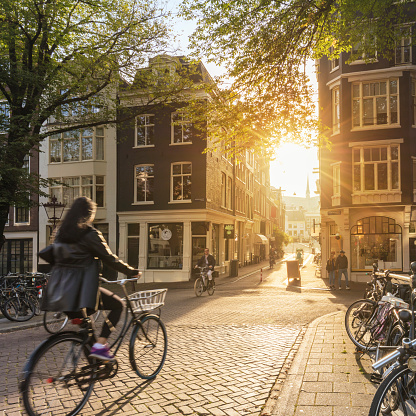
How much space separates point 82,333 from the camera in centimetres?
416

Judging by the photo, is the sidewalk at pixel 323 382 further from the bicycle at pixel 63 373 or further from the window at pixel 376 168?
the window at pixel 376 168

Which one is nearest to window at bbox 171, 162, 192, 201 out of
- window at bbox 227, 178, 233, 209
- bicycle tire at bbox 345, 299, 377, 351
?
window at bbox 227, 178, 233, 209

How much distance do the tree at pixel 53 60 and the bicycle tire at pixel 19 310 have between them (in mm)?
3152

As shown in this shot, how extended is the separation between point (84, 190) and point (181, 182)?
669cm

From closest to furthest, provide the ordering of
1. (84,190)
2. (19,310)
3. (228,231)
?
(19,310) < (84,190) < (228,231)

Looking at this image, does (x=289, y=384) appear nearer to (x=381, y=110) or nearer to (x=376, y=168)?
(x=376, y=168)

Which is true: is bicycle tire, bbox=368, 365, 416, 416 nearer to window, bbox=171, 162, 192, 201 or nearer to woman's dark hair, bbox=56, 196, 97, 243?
woman's dark hair, bbox=56, 196, 97, 243

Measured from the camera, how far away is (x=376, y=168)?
23.2 metres

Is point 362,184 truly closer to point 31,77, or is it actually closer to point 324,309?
point 324,309

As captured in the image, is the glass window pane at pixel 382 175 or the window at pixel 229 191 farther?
the window at pixel 229 191

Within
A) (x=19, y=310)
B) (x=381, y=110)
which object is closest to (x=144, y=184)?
(x=381, y=110)

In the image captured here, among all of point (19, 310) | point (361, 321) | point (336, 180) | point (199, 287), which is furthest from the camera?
point (336, 180)

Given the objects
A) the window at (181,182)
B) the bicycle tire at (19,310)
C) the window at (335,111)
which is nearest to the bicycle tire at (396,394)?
the bicycle tire at (19,310)

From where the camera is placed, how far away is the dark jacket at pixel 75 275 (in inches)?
157
